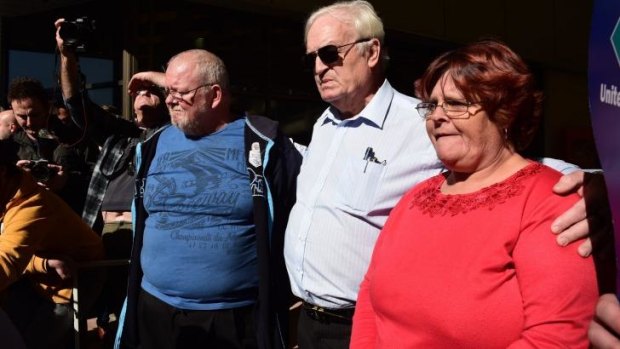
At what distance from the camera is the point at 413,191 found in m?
1.92

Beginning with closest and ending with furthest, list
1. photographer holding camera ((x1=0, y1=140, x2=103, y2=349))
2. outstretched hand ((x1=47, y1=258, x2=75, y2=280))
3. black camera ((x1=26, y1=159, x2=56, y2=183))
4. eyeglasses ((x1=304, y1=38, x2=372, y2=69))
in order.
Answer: eyeglasses ((x1=304, y1=38, x2=372, y2=69)) → photographer holding camera ((x1=0, y1=140, x2=103, y2=349)) → outstretched hand ((x1=47, y1=258, x2=75, y2=280)) → black camera ((x1=26, y1=159, x2=56, y2=183))

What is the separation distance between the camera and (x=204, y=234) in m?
2.81

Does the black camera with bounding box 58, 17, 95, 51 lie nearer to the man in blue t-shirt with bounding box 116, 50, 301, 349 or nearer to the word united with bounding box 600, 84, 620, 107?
the man in blue t-shirt with bounding box 116, 50, 301, 349

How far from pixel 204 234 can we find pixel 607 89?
209cm

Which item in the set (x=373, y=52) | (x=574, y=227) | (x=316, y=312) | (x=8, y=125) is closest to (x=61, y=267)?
(x=8, y=125)

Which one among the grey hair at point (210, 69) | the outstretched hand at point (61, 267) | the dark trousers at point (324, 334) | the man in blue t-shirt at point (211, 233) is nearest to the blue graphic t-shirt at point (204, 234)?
the man in blue t-shirt at point (211, 233)

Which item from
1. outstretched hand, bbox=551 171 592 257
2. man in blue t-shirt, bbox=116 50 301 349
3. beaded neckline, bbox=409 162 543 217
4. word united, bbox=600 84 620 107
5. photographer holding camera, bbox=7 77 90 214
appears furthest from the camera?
photographer holding camera, bbox=7 77 90 214

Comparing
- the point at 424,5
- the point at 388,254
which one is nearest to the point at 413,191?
the point at 388,254

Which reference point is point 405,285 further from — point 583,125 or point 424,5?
point 583,125

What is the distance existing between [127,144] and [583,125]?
431 inches

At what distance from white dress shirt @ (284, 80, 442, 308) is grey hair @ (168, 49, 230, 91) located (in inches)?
32.2

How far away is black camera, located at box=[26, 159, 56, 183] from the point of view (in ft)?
13.6

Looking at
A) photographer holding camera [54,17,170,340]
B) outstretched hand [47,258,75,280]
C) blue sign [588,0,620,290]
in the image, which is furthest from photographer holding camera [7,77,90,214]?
blue sign [588,0,620,290]

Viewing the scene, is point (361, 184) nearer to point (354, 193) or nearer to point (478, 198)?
point (354, 193)
